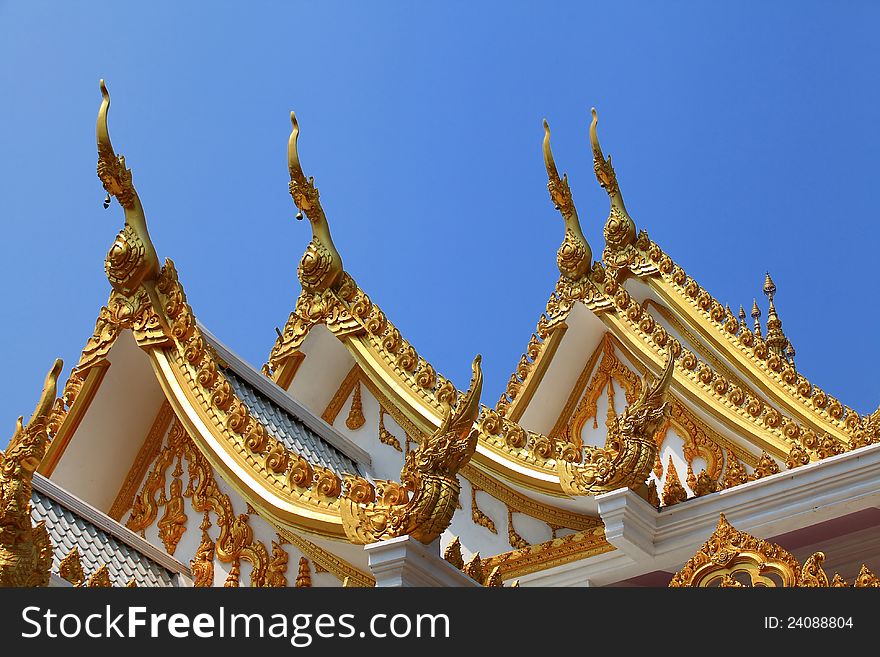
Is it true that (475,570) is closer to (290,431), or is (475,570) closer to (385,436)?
(290,431)

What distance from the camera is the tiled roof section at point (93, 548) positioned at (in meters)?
6.12

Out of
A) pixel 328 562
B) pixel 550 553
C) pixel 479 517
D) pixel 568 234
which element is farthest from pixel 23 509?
pixel 568 234

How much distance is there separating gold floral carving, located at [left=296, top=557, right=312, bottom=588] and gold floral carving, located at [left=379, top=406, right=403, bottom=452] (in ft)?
7.48

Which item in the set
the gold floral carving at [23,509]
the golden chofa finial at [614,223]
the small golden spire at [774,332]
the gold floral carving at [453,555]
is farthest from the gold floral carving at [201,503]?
the small golden spire at [774,332]

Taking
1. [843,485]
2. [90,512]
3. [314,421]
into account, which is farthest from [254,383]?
[843,485]

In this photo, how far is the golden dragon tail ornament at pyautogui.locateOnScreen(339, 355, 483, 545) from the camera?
215 inches

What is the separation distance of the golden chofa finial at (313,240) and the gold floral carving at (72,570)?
3635 mm

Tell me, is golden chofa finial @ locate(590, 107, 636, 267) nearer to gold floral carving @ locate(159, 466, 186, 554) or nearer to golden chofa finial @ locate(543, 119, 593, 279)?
golden chofa finial @ locate(543, 119, 593, 279)

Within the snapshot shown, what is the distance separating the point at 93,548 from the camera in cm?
625

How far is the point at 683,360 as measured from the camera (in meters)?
9.31

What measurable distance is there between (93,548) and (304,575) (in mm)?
833

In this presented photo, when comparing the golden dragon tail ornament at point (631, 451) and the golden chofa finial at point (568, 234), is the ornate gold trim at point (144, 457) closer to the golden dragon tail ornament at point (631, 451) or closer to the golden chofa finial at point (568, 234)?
the golden dragon tail ornament at point (631, 451)
